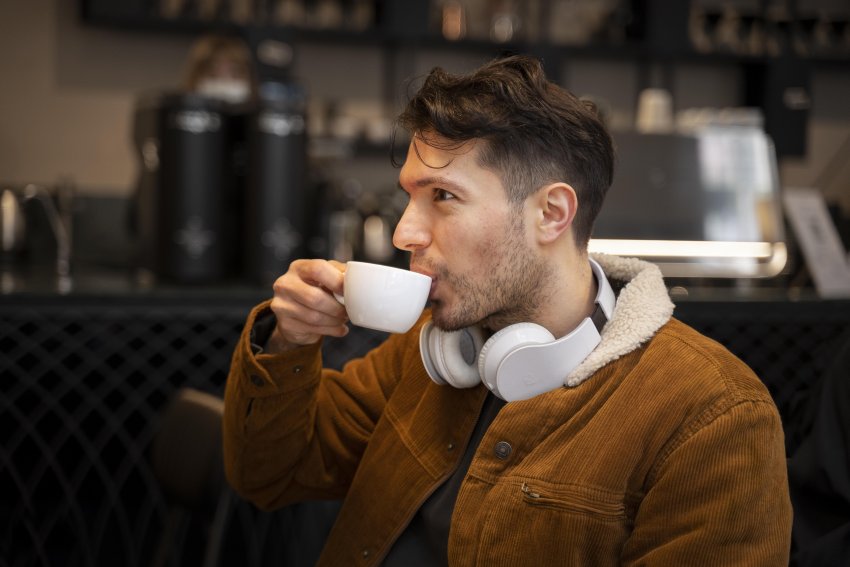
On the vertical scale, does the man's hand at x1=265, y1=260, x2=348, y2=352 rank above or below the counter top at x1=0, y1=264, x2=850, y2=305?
above

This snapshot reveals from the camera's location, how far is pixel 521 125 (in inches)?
40.4

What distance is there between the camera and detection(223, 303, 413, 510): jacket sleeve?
1141mm

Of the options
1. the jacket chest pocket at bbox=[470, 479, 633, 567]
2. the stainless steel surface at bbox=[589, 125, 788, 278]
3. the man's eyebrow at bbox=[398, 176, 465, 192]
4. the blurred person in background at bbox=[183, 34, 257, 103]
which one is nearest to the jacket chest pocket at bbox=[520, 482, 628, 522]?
the jacket chest pocket at bbox=[470, 479, 633, 567]

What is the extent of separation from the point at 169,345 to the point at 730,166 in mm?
1853

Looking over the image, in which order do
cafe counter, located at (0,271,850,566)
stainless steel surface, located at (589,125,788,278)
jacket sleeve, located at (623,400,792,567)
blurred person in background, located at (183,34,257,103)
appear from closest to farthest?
jacket sleeve, located at (623,400,792,567) → cafe counter, located at (0,271,850,566) → stainless steel surface, located at (589,125,788,278) → blurred person in background, located at (183,34,257,103)

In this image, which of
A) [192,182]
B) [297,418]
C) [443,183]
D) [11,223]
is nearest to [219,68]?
[11,223]

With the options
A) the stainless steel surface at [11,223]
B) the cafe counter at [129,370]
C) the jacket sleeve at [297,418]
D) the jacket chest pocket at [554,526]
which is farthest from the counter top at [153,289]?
the jacket chest pocket at [554,526]

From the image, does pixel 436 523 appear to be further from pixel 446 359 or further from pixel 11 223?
pixel 11 223

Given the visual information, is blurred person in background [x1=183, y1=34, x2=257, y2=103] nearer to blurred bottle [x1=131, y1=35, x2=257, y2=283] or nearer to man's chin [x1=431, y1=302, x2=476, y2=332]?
blurred bottle [x1=131, y1=35, x2=257, y2=283]

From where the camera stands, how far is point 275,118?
225 centimetres

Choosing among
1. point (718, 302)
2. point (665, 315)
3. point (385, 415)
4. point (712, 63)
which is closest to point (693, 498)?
point (665, 315)

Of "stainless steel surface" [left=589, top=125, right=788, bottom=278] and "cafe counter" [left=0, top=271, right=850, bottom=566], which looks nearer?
"cafe counter" [left=0, top=271, right=850, bottom=566]

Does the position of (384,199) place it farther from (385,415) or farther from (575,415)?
(575,415)

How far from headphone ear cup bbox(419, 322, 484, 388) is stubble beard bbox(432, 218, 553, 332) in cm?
2
